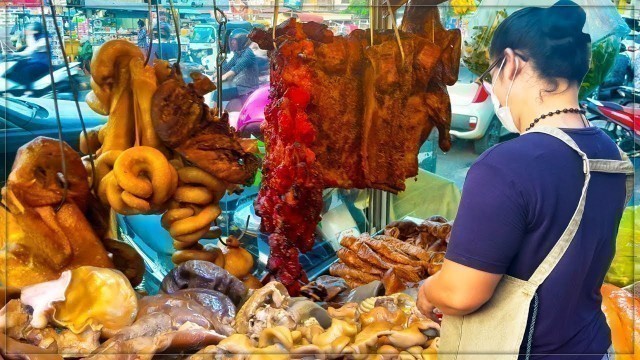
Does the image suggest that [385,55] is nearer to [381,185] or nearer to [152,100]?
[381,185]

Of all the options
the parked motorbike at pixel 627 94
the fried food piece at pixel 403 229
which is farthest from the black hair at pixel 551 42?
the fried food piece at pixel 403 229

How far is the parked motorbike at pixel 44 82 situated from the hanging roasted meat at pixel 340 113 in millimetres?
513

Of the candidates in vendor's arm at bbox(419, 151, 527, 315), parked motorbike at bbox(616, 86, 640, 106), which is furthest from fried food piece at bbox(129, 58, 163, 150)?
parked motorbike at bbox(616, 86, 640, 106)

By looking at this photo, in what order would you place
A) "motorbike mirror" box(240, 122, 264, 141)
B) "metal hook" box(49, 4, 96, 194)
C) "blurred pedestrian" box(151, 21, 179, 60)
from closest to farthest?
"metal hook" box(49, 4, 96, 194)
"blurred pedestrian" box(151, 21, 179, 60)
"motorbike mirror" box(240, 122, 264, 141)

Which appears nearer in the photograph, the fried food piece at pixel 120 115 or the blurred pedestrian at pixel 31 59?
the blurred pedestrian at pixel 31 59

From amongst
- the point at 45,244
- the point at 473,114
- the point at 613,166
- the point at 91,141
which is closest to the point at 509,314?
the point at 613,166

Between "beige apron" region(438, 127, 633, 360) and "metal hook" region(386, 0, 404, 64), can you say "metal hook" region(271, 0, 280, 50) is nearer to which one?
"metal hook" region(386, 0, 404, 64)

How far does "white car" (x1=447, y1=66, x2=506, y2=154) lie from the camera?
58.9 inches

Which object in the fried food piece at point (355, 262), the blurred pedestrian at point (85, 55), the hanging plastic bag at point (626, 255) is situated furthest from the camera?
the fried food piece at point (355, 262)

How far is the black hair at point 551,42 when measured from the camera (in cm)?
123

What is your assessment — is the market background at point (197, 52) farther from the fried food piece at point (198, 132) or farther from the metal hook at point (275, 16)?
the fried food piece at point (198, 132)

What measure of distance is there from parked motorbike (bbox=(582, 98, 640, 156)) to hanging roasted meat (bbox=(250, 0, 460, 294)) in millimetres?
400

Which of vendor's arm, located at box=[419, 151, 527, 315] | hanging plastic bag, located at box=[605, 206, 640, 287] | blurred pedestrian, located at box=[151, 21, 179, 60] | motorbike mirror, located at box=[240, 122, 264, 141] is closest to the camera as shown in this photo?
vendor's arm, located at box=[419, 151, 527, 315]

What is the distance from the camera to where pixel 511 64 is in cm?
126
